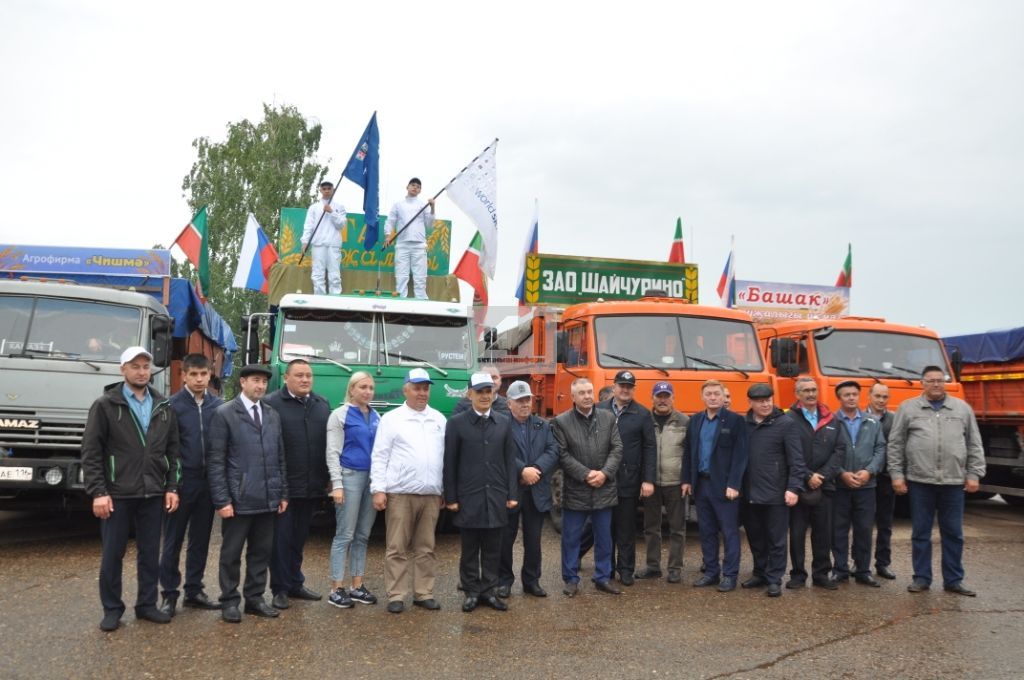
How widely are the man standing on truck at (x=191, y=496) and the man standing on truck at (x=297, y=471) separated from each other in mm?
505

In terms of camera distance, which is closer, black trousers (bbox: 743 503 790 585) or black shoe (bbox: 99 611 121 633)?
black shoe (bbox: 99 611 121 633)

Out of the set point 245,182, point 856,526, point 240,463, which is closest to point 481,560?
point 240,463

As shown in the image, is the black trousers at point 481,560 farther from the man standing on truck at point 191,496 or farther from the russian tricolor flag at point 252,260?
the russian tricolor flag at point 252,260

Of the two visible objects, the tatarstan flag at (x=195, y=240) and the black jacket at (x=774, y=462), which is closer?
the black jacket at (x=774, y=462)

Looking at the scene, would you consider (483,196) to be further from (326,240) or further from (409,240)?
(326,240)

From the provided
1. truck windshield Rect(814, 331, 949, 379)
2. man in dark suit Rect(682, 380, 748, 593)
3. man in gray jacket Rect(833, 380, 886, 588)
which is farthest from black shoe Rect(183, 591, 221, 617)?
truck windshield Rect(814, 331, 949, 379)

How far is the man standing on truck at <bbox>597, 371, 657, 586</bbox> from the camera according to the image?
7680mm

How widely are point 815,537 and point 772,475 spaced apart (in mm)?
796

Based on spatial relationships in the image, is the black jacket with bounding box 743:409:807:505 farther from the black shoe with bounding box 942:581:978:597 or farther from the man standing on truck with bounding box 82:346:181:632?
the man standing on truck with bounding box 82:346:181:632

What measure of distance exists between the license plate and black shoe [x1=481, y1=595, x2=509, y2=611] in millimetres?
4458

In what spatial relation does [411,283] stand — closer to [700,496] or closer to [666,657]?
[700,496]

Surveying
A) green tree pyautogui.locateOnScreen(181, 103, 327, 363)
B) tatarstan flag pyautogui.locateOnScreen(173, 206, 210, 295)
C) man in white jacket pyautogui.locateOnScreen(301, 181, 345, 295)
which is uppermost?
green tree pyautogui.locateOnScreen(181, 103, 327, 363)

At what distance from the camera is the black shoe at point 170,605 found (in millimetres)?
6246

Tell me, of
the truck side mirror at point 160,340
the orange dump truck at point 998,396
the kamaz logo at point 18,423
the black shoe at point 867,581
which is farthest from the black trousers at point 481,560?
the orange dump truck at point 998,396
